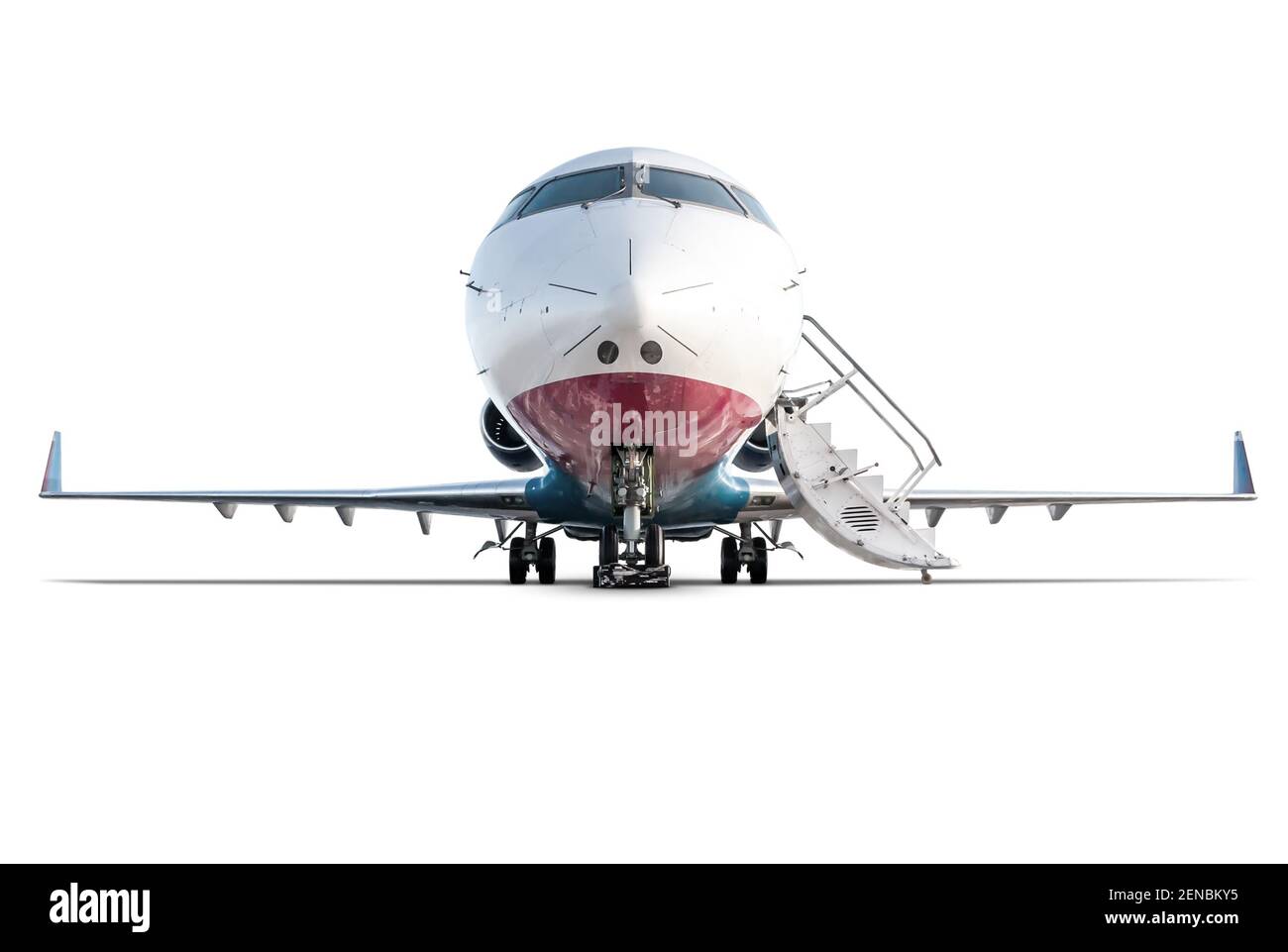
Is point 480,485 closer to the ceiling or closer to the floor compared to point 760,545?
closer to the ceiling

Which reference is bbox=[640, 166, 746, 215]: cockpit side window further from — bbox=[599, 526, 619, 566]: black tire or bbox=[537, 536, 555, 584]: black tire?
bbox=[537, 536, 555, 584]: black tire

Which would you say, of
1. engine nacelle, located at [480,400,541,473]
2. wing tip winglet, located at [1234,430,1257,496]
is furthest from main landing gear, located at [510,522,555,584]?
wing tip winglet, located at [1234,430,1257,496]

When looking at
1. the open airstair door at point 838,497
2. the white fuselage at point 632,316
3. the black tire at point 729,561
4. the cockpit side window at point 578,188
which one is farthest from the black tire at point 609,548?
the cockpit side window at point 578,188

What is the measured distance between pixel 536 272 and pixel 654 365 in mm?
1274

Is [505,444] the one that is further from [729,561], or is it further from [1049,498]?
[1049,498]

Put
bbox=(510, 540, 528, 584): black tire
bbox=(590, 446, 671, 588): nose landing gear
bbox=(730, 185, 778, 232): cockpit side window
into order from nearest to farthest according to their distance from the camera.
→ 1. bbox=(590, 446, 671, 588): nose landing gear
2. bbox=(730, 185, 778, 232): cockpit side window
3. bbox=(510, 540, 528, 584): black tire

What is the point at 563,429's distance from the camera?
812 cm

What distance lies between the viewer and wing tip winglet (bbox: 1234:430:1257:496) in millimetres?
13539

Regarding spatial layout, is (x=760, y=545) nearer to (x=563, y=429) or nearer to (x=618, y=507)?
(x=618, y=507)

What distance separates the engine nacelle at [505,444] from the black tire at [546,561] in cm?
149

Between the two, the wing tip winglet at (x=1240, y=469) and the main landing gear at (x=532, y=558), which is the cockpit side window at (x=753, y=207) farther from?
the wing tip winglet at (x=1240, y=469)

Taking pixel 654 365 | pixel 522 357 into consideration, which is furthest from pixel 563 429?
pixel 654 365

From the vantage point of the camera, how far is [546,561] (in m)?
12.6

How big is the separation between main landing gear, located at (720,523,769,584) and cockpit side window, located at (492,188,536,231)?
5730 millimetres
